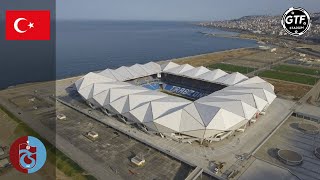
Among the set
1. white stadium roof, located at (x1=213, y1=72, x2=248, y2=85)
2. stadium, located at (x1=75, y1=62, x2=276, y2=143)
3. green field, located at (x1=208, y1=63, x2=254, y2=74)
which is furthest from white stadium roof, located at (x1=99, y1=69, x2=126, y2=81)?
green field, located at (x1=208, y1=63, x2=254, y2=74)

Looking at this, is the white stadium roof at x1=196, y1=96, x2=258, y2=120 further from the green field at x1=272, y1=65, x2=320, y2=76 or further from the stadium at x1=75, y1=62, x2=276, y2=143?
the green field at x1=272, y1=65, x2=320, y2=76

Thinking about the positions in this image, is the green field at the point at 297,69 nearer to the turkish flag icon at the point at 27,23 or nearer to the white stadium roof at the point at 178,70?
the white stadium roof at the point at 178,70

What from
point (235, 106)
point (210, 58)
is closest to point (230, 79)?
point (235, 106)

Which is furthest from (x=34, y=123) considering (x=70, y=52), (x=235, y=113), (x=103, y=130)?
(x=70, y=52)

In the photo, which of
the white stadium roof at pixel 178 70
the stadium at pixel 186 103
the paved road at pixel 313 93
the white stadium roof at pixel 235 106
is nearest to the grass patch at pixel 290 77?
the paved road at pixel 313 93

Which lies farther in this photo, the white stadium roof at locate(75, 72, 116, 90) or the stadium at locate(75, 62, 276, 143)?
the white stadium roof at locate(75, 72, 116, 90)

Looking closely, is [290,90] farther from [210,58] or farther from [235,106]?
[210,58]
